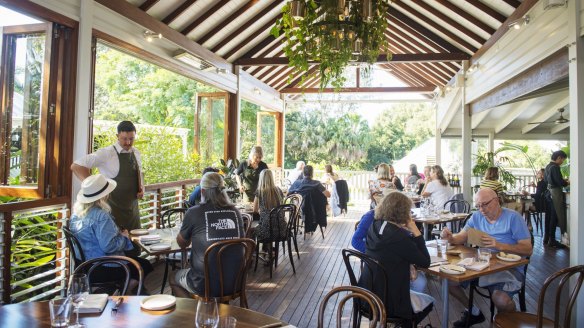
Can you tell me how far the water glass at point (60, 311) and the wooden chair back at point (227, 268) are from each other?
1214 mm

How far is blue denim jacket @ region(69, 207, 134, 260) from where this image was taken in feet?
10.2

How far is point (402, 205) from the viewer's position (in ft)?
9.14

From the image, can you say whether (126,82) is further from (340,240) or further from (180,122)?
(340,240)

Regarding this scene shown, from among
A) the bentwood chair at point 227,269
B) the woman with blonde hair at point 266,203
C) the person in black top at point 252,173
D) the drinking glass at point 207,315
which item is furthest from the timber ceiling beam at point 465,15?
the drinking glass at point 207,315

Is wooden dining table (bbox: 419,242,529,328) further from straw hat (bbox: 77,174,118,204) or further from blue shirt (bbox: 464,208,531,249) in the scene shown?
straw hat (bbox: 77,174,118,204)

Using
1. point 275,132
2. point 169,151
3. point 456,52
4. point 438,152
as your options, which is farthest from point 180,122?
point 456,52

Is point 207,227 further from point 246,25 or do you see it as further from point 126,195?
point 246,25

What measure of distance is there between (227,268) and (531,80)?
15.0 ft

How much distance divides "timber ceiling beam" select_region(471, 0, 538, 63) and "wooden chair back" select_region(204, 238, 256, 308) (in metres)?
4.57

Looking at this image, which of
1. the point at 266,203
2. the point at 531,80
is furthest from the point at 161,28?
the point at 531,80

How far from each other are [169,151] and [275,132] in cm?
588

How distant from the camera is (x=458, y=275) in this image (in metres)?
2.75

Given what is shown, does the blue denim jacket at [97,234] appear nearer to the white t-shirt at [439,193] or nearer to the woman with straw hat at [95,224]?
the woman with straw hat at [95,224]

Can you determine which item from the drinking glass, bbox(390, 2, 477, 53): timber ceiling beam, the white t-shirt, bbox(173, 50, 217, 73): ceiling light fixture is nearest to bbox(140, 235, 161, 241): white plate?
the drinking glass
